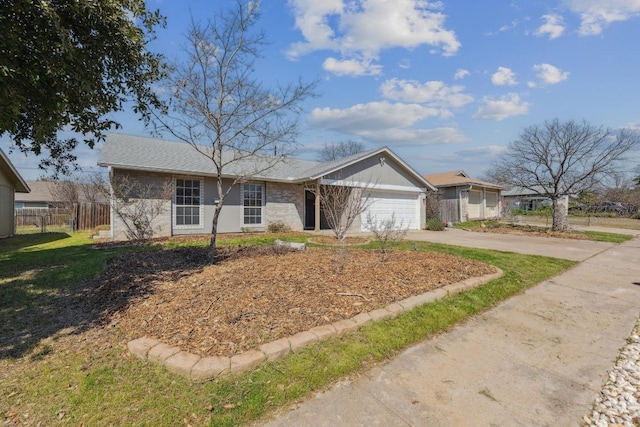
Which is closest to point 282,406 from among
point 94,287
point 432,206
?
point 94,287

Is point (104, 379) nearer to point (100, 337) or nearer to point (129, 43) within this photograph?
point (100, 337)

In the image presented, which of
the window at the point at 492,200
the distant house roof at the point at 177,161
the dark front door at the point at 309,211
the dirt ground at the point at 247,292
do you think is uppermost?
the distant house roof at the point at 177,161

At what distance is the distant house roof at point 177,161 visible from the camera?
36.3ft

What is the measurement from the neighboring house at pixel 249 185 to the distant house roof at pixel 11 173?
16.1ft

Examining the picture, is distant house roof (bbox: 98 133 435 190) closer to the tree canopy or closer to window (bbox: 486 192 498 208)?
the tree canopy

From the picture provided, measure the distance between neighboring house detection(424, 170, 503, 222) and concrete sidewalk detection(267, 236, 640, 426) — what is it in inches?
770

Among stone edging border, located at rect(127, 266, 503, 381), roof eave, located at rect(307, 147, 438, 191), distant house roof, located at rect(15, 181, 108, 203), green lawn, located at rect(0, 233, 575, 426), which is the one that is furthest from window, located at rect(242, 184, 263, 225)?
distant house roof, located at rect(15, 181, 108, 203)

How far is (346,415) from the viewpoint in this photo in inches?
90.7

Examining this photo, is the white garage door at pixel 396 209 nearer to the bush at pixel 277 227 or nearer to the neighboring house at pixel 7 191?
the bush at pixel 277 227

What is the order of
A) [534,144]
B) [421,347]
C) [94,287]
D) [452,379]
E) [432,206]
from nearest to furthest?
[452,379] → [421,347] → [94,287] → [534,144] → [432,206]

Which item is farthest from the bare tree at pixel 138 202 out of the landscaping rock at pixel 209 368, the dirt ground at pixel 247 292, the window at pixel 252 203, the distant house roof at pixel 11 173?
the landscaping rock at pixel 209 368

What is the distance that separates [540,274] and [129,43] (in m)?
8.75

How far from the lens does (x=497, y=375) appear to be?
9.48 ft

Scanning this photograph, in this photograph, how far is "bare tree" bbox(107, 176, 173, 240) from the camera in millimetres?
10734
